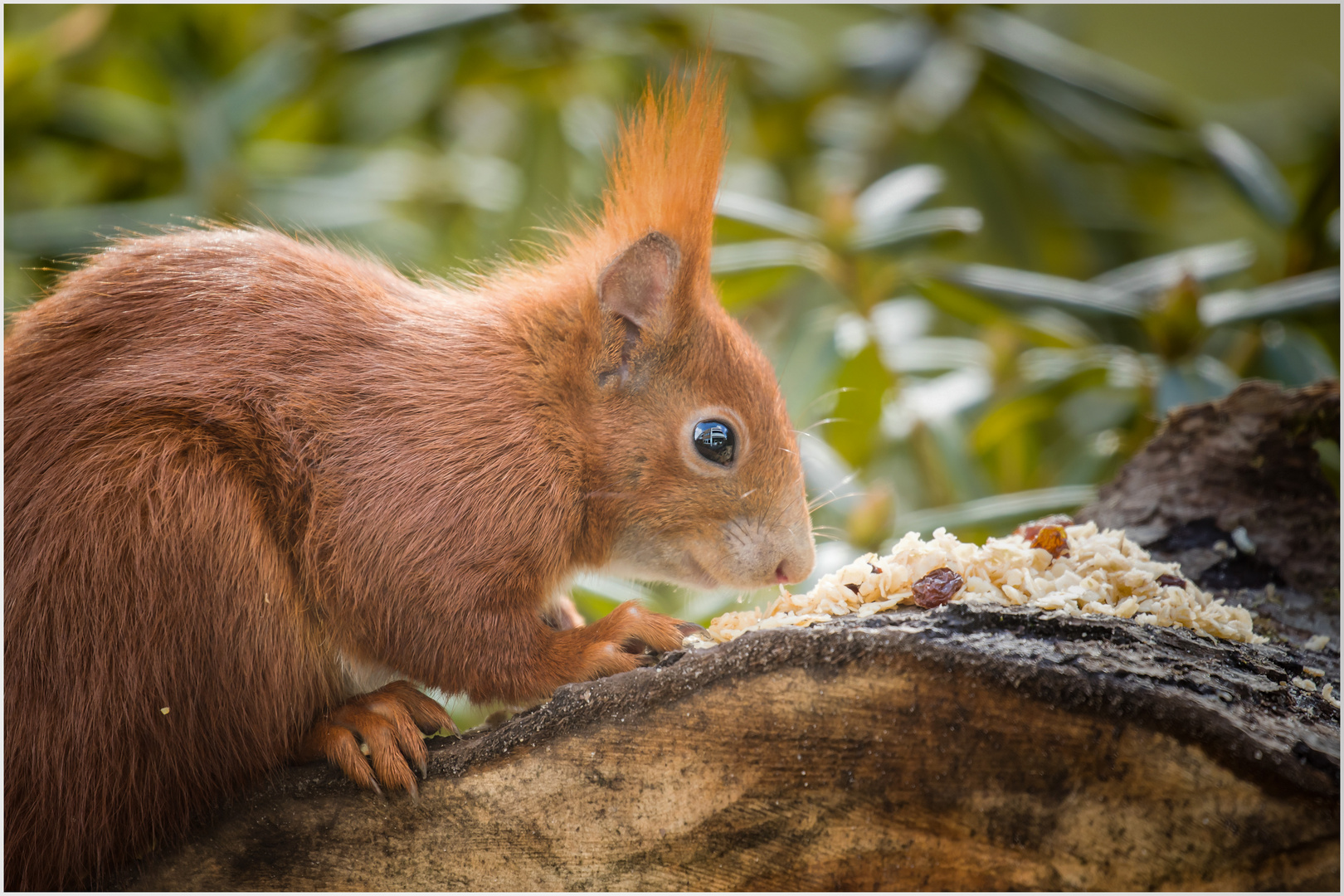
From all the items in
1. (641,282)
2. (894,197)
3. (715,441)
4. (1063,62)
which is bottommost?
(715,441)

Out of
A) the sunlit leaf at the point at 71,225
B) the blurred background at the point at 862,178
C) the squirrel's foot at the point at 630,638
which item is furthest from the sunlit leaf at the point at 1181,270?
the sunlit leaf at the point at 71,225

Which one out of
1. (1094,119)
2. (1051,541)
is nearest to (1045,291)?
(1094,119)

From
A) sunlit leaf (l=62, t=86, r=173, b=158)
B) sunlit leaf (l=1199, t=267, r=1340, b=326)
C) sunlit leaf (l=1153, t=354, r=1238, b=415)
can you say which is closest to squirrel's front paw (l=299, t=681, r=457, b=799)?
sunlit leaf (l=1153, t=354, r=1238, b=415)

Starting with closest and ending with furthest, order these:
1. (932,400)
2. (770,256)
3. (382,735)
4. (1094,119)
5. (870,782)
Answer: (870,782) → (382,735) → (770,256) → (932,400) → (1094,119)

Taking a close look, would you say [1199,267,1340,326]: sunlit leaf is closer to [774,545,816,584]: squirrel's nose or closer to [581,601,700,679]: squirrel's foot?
[774,545,816,584]: squirrel's nose

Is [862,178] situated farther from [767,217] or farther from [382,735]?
[382,735]

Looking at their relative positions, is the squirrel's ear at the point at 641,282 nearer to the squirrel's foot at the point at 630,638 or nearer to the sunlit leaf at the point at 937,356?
the squirrel's foot at the point at 630,638

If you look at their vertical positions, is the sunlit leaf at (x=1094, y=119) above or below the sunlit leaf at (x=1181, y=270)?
above
